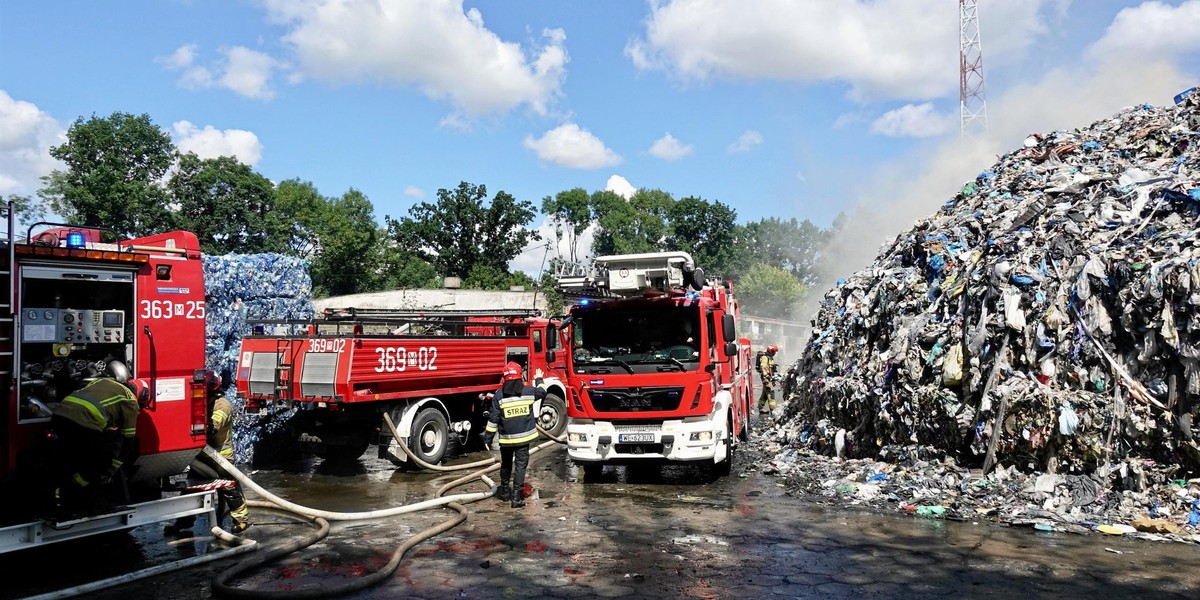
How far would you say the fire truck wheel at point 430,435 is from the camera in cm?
1202

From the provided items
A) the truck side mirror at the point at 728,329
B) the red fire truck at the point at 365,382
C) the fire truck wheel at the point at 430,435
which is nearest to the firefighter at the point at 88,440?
the red fire truck at the point at 365,382

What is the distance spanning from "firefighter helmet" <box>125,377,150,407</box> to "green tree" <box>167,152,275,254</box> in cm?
5093

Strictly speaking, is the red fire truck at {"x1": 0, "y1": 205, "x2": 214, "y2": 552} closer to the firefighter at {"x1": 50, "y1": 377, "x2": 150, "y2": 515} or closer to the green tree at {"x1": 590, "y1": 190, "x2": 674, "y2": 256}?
the firefighter at {"x1": 50, "y1": 377, "x2": 150, "y2": 515}

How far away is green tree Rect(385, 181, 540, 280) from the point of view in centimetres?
6038

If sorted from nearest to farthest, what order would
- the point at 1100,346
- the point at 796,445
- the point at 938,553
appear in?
the point at 938,553, the point at 1100,346, the point at 796,445

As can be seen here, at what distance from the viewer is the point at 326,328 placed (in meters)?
12.5

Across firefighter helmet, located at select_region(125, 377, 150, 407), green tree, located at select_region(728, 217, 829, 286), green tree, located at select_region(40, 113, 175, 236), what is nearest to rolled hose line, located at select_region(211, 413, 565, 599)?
firefighter helmet, located at select_region(125, 377, 150, 407)

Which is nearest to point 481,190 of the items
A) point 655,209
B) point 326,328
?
point 655,209

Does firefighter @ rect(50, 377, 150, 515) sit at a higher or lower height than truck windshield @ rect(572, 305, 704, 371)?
lower

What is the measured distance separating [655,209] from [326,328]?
68.8 m

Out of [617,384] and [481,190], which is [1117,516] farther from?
[481,190]

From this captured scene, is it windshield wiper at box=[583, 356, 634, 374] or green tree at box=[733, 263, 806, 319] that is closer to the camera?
windshield wiper at box=[583, 356, 634, 374]

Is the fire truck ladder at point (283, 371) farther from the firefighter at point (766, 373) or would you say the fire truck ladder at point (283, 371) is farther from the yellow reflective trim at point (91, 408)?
the firefighter at point (766, 373)

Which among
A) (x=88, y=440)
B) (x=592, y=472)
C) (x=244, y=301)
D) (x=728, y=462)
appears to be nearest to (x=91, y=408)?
(x=88, y=440)
